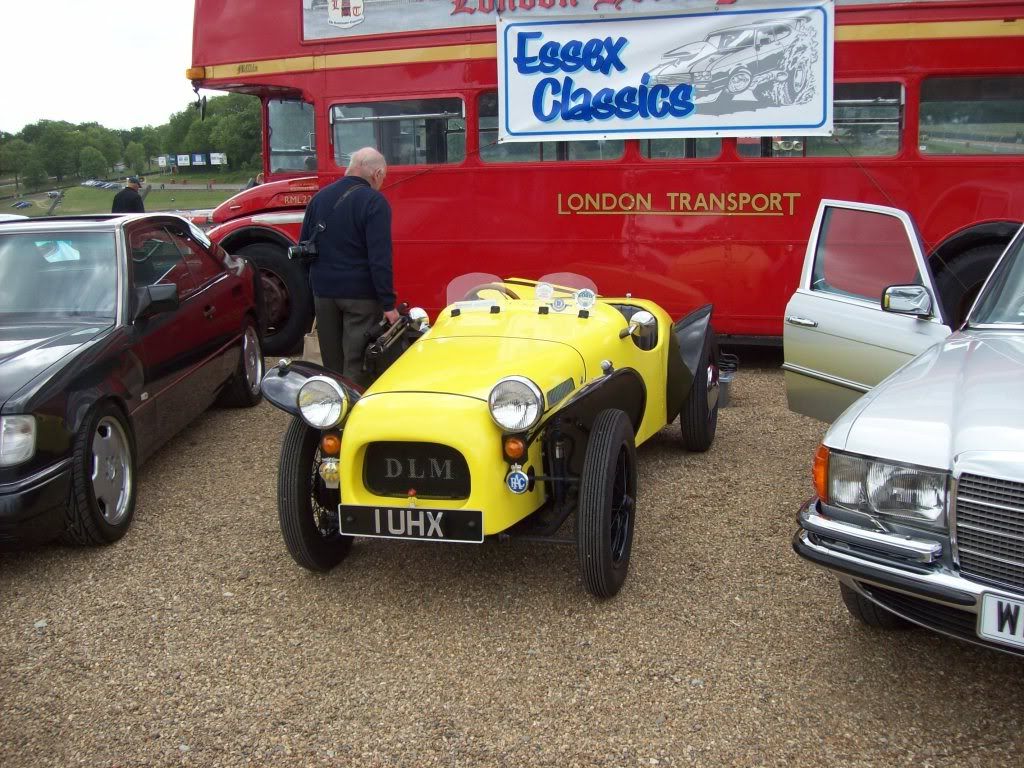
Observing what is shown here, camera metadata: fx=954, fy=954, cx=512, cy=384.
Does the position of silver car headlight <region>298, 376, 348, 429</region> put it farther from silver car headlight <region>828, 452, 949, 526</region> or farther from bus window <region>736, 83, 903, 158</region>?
bus window <region>736, 83, 903, 158</region>

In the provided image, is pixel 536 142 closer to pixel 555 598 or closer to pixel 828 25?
pixel 828 25

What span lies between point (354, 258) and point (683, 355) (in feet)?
6.63

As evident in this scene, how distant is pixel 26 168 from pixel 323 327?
13.2 ft

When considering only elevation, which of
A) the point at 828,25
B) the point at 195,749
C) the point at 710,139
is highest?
the point at 828,25

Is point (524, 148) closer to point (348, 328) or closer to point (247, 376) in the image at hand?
point (247, 376)

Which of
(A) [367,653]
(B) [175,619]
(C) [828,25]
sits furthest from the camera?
(C) [828,25]

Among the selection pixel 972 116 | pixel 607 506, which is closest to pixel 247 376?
pixel 607 506

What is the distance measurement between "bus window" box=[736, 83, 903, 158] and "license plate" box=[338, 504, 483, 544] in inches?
211

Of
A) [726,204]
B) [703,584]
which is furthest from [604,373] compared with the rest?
[726,204]

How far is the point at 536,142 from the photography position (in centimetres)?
829

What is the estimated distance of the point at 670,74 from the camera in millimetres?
7816

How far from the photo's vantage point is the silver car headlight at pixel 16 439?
13.8 feet

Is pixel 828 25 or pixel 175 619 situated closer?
pixel 175 619

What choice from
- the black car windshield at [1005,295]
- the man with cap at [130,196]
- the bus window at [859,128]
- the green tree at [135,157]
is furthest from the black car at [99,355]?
the man with cap at [130,196]
